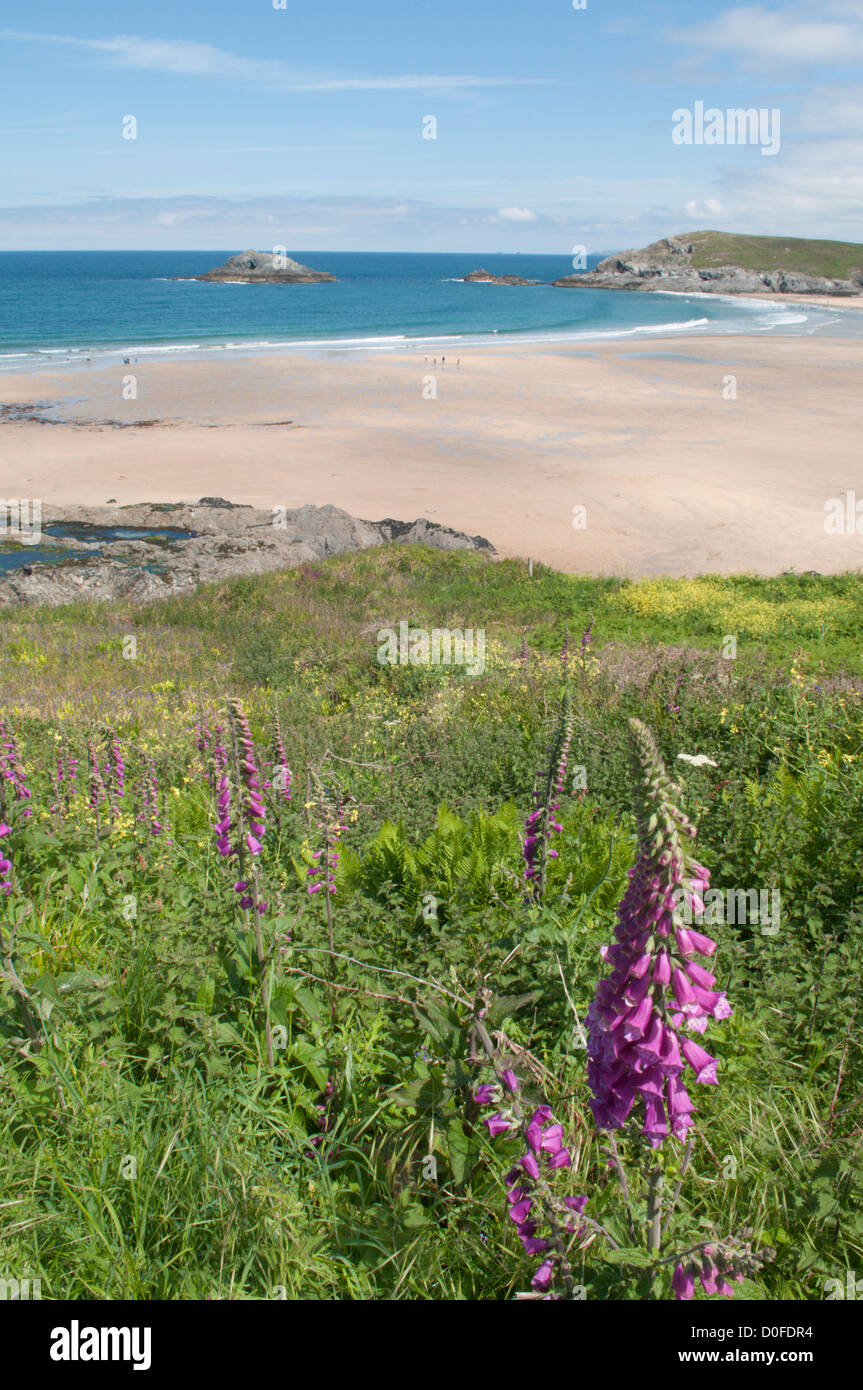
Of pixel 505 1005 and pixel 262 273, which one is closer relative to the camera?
pixel 505 1005

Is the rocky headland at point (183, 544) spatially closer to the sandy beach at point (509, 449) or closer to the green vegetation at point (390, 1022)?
the sandy beach at point (509, 449)

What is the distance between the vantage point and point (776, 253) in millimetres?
→ 166125

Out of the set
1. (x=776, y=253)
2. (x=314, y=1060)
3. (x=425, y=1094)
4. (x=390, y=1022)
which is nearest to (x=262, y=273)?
(x=776, y=253)

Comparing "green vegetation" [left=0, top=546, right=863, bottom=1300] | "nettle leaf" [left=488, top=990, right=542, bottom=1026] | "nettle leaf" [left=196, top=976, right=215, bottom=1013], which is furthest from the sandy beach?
"nettle leaf" [left=488, top=990, right=542, bottom=1026]

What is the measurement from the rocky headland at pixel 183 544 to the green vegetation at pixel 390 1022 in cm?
1277

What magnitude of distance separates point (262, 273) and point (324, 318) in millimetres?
73901

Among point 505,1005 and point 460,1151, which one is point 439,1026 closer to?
point 505,1005

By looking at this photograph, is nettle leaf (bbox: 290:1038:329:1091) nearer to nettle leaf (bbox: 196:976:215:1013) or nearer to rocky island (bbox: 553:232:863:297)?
nettle leaf (bbox: 196:976:215:1013)

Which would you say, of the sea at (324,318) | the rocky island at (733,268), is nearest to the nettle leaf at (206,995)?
the sea at (324,318)

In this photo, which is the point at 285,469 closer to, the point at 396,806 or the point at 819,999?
the point at 396,806

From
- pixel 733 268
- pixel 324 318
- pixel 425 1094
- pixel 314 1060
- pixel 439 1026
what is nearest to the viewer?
pixel 425 1094

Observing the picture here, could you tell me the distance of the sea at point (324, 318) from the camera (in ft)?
208

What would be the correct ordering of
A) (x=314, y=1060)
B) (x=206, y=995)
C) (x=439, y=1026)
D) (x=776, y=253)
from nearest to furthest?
(x=439, y=1026), (x=314, y=1060), (x=206, y=995), (x=776, y=253)

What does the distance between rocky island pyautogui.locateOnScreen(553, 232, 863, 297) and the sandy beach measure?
335ft
